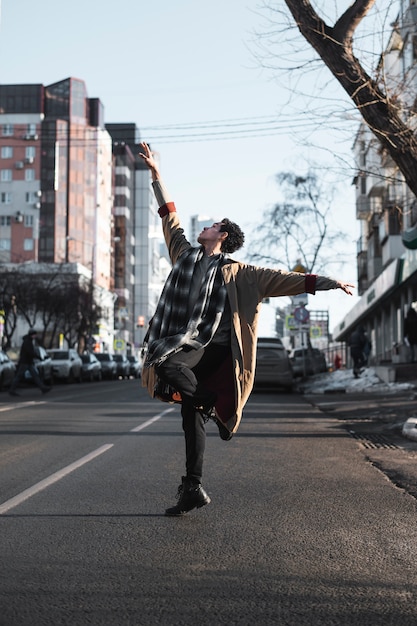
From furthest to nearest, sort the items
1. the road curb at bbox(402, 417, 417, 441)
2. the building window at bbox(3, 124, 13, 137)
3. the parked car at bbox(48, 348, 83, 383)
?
the building window at bbox(3, 124, 13, 137) → the parked car at bbox(48, 348, 83, 383) → the road curb at bbox(402, 417, 417, 441)

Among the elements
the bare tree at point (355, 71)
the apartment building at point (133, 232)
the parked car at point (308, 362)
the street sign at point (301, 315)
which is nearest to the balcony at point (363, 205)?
the parked car at point (308, 362)

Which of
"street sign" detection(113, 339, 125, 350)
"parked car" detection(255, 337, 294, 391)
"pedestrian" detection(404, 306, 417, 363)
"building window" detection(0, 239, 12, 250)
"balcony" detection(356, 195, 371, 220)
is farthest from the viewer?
"building window" detection(0, 239, 12, 250)

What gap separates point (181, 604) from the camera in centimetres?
392

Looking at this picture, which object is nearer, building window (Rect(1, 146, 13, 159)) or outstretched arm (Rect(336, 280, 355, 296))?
Answer: outstretched arm (Rect(336, 280, 355, 296))

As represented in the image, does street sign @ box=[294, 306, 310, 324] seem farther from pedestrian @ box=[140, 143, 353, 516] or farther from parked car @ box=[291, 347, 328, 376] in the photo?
pedestrian @ box=[140, 143, 353, 516]

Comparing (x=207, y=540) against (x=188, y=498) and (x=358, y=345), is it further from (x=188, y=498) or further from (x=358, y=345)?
(x=358, y=345)

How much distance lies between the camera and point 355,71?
13.2m

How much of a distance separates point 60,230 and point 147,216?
36096mm

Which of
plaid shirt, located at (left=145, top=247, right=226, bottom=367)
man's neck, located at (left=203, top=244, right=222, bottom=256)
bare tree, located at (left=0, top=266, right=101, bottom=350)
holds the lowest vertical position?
plaid shirt, located at (left=145, top=247, right=226, bottom=367)

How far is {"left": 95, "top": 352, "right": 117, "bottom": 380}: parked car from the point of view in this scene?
53156 mm

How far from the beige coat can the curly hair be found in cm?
14

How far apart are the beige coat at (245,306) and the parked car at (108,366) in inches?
1861

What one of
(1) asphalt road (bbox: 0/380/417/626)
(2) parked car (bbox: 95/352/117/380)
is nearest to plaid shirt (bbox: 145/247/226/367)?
(1) asphalt road (bbox: 0/380/417/626)

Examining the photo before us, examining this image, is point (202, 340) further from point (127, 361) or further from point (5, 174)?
point (5, 174)
